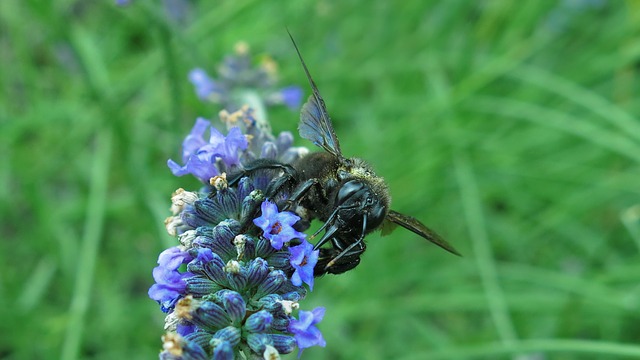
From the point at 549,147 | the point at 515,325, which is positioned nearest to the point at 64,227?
the point at 515,325

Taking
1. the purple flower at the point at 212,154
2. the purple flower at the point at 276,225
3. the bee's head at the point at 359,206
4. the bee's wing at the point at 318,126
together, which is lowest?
the purple flower at the point at 276,225

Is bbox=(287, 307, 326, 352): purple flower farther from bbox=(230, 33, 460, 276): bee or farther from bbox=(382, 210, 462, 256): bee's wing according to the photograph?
bbox=(382, 210, 462, 256): bee's wing

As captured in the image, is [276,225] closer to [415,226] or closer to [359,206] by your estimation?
[359,206]

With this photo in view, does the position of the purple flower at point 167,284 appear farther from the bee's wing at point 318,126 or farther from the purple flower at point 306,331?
the bee's wing at point 318,126

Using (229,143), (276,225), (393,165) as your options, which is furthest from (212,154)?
(393,165)

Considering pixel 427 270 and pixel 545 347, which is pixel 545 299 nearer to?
pixel 427 270

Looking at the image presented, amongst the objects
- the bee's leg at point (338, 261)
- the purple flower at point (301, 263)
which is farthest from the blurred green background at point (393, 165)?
the purple flower at point (301, 263)
